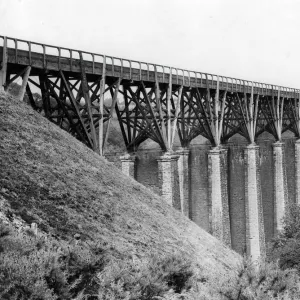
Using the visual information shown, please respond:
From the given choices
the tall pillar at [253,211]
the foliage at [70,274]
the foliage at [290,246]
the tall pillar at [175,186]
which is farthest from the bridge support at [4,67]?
the tall pillar at [253,211]

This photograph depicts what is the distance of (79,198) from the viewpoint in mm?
9594

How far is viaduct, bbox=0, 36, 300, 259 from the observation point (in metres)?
14.9

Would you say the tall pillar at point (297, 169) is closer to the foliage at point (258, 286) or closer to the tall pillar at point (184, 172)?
the tall pillar at point (184, 172)

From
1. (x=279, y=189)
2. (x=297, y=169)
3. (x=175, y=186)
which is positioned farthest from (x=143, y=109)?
(x=297, y=169)

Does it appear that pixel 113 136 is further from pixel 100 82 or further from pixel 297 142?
pixel 100 82

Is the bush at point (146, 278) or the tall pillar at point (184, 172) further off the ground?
the tall pillar at point (184, 172)

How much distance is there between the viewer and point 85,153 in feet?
42.9

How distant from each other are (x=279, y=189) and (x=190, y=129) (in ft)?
33.6

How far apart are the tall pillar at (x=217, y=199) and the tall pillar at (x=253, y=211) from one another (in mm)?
3386

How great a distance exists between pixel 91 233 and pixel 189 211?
704 inches

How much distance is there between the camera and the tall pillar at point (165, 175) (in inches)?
724

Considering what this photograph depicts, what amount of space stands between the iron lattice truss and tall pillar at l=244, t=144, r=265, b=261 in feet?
6.73

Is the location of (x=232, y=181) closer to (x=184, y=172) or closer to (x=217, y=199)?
(x=184, y=172)

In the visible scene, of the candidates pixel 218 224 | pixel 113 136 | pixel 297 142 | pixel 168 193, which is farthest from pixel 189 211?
pixel 113 136
